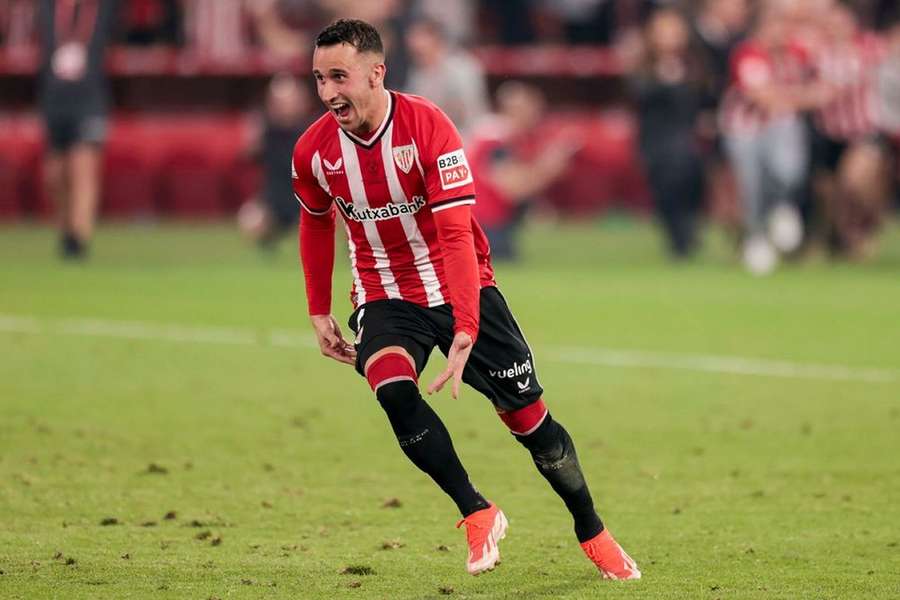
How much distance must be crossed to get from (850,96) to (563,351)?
26.1 feet

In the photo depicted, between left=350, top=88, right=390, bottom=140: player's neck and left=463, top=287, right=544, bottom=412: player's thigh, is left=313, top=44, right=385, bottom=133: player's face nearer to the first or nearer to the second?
left=350, top=88, right=390, bottom=140: player's neck

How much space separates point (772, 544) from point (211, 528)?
213 cm

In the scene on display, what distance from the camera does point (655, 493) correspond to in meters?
8.84

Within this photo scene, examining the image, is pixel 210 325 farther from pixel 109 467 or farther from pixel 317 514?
pixel 317 514

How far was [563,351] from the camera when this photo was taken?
45.9ft

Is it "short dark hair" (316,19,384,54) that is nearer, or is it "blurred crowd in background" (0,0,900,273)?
"short dark hair" (316,19,384,54)

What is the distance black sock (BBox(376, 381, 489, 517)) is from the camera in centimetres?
686

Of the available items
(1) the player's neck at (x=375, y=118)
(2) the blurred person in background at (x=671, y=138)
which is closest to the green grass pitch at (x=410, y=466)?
(1) the player's neck at (x=375, y=118)

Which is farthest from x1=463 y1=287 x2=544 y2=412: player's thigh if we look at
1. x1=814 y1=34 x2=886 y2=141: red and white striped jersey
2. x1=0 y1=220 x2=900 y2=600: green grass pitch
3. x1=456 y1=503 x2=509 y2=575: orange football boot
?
x1=814 y1=34 x2=886 y2=141: red and white striped jersey

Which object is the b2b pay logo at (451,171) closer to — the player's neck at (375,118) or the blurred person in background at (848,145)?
the player's neck at (375,118)

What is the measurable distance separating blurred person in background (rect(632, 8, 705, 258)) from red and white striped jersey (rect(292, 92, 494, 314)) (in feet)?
46.0

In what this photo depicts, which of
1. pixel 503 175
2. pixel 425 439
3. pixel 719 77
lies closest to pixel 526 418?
pixel 425 439

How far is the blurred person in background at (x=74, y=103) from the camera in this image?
65.3 ft

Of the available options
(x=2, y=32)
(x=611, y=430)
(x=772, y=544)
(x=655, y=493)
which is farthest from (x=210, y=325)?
(x=2, y=32)
